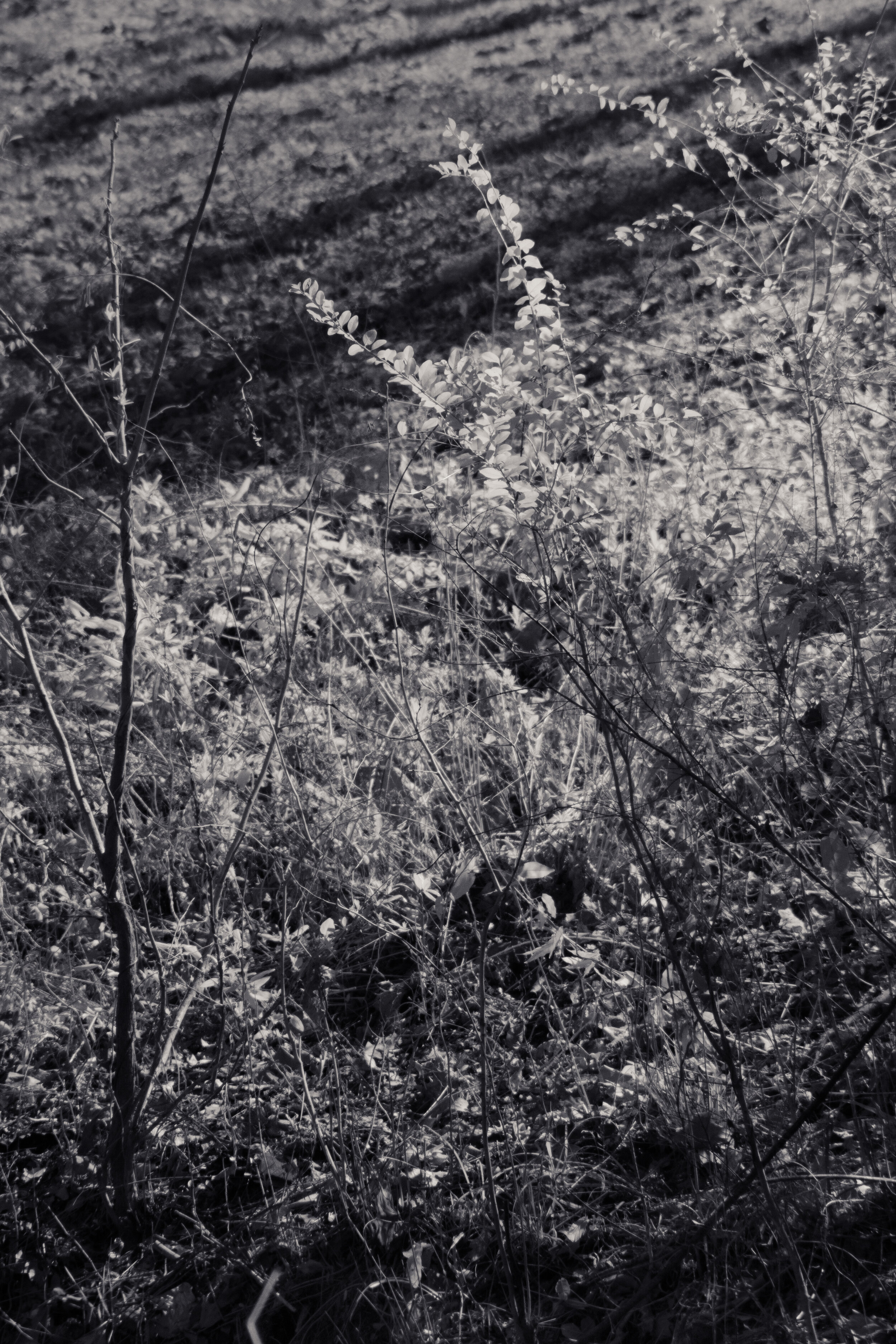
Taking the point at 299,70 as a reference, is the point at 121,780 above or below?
below

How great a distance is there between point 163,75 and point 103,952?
601 centimetres

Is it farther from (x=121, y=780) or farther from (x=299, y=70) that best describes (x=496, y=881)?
(x=299, y=70)

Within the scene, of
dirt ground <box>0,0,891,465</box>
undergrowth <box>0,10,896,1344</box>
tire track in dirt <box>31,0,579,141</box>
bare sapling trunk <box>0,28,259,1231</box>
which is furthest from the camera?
tire track in dirt <box>31,0,579,141</box>

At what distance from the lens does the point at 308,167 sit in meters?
5.63

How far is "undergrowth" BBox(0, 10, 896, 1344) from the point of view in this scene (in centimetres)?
174

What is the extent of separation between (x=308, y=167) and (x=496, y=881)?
4751 mm

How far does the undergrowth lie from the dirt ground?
4.72ft

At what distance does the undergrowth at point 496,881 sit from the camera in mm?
1738

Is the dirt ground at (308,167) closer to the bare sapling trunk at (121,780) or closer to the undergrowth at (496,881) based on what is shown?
the undergrowth at (496,881)

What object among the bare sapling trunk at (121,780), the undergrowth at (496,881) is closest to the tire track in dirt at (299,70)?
the undergrowth at (496,881)

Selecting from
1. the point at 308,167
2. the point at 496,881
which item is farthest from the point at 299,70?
the point at 496,881

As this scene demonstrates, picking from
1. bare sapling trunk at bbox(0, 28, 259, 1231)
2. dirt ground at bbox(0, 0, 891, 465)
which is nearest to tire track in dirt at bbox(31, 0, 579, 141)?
dirt ground at bbox(0, 0, 891, 465)

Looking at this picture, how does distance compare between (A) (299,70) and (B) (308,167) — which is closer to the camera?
(B) (308,167)

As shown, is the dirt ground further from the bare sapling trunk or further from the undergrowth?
the bare sapling trunk
